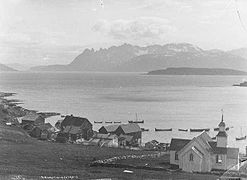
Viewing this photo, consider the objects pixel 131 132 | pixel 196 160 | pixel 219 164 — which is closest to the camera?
pixel 196 160

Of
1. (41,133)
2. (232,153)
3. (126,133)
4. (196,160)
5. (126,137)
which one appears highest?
(126,133)

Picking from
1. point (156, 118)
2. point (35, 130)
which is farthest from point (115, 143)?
point (156, 118)

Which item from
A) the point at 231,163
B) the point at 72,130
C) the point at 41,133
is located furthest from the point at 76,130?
the point at 231,163

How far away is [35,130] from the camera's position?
4303 centimetres

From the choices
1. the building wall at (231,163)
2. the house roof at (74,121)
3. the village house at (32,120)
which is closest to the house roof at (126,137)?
the house roof at (74,121)

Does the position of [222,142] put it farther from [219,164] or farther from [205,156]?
[205,156]

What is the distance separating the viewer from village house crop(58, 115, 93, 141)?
43016mm

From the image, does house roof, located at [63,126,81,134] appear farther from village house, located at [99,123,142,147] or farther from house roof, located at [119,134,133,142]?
house roof, located at [119,134,133,142]

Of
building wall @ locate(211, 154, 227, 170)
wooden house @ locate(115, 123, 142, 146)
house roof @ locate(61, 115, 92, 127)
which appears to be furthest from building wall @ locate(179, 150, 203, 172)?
house roof @ locate(61, 115, 92, 127)

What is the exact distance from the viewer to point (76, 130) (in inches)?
1724

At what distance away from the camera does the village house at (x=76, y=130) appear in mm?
43016

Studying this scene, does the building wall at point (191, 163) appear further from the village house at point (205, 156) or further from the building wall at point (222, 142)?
the building wall at point (222, 142)

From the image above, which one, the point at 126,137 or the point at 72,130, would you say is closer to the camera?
the point at 126,137

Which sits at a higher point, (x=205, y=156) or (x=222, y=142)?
(x=222, y=142)
